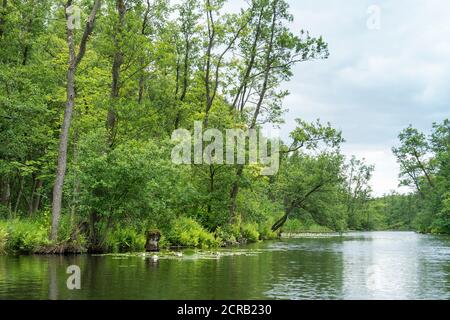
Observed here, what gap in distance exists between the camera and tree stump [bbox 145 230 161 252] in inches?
1038

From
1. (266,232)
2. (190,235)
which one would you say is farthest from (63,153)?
(266,232)

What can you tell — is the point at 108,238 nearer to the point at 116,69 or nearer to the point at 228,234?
the point at 116,69

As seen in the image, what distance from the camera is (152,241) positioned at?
26.5 meters

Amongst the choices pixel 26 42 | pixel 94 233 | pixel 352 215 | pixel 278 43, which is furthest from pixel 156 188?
pixel 352 215

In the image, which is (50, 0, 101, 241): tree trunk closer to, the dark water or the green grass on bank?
the green grass on bank

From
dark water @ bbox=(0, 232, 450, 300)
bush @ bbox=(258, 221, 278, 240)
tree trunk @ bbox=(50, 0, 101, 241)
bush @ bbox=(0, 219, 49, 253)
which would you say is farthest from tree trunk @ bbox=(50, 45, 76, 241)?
bush @ bbox=(258, 221, 278, 240)

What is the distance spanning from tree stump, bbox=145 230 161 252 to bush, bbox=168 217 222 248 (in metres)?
2.78

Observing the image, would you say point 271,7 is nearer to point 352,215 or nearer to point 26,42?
point 26,42

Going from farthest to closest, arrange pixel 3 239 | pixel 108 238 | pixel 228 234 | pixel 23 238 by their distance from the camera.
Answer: pixel 228 234, pixel 108 238, pixel 23 238, pixel 3 239

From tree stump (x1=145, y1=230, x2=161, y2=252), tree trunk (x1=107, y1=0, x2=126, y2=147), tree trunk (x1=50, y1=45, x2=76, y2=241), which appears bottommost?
tree stump (x1=145, y1=230, x2=161, y2=252)

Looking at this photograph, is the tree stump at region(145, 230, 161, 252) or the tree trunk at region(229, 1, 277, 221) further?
the tree trunk at region(229, 1, 277, 221)

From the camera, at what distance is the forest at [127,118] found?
952 inches

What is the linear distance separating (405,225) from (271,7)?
319ft

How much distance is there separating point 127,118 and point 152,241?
8.18 metres
